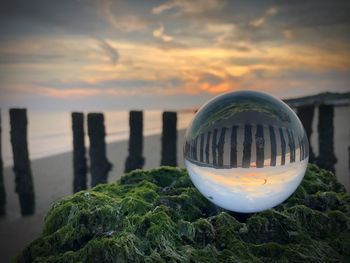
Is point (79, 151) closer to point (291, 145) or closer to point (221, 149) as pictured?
point (221, 149)

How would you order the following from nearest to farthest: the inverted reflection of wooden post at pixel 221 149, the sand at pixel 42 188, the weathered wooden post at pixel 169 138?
the inverted reflection of wooden post at pixel 221 149 → the sand at pixel 42 188 → the weathered wooden post at pixel 169 138

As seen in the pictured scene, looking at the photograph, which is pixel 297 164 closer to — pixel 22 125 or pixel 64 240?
pixel 64 240

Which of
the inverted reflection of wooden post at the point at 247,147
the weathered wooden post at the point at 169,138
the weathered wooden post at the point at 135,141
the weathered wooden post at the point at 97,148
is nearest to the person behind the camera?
the inverted reflection of wooden post at the point at 247,147

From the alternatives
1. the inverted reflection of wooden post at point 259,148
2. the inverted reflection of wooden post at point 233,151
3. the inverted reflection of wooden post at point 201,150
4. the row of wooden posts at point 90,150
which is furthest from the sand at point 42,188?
the inverted reflection of wooden post at point 259,148

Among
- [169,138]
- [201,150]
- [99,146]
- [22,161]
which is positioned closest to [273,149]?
[201,150]

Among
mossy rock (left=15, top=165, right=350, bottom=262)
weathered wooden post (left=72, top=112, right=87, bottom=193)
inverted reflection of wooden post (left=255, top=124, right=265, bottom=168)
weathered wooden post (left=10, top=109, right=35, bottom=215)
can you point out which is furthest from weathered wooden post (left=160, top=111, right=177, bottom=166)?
inverted reflection of wooden post (left=255, top=124, right=265, bottom=168)

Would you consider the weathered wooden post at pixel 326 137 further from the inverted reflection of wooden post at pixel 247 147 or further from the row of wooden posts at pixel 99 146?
the inverted reflection of wooden post at pixel 247 147
